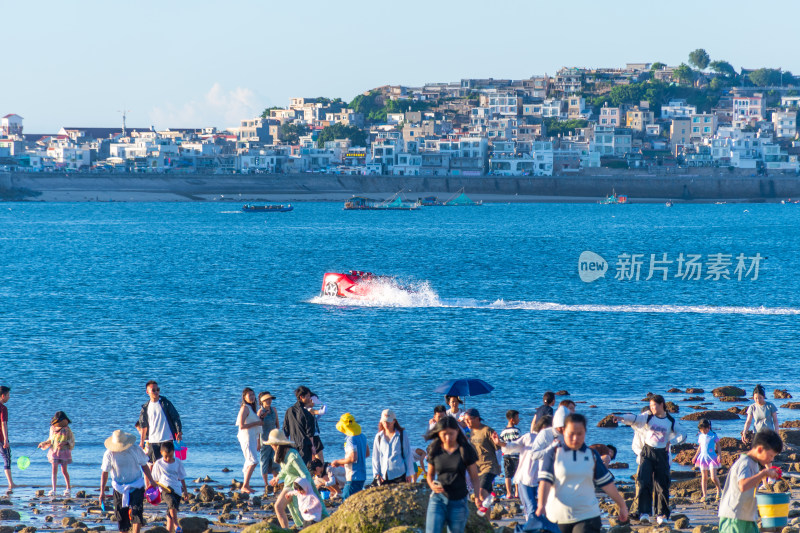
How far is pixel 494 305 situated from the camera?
50.5 metres

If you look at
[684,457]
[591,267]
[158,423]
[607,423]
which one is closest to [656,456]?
[684,457]

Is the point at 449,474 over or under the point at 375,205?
over

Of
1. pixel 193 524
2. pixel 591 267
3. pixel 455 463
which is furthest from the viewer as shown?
pixel 591 267

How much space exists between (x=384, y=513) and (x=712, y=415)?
1411cm

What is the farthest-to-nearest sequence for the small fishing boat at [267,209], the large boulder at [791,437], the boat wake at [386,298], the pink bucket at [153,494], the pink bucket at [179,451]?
1. the small fishing boat at [267,209]
2. the boat wake at [386,298]
3. the large boulder at [791,437]
4. the pink bucket at [179,451]
5. the pink bucket at [153,494]

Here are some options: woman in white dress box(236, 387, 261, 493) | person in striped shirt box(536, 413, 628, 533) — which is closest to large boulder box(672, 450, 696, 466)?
woman in white dress box(236, 387, 261, 493)

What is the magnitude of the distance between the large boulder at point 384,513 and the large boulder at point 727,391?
54.0 ft

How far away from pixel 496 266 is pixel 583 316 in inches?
1292

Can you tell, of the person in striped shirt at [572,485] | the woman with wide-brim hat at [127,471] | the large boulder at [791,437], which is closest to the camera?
the person in striped shirt at [572,485]

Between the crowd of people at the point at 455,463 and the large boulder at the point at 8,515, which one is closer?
the crowd of people at the point at 455,463

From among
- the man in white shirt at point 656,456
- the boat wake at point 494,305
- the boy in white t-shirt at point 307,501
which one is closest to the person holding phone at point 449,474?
the boy in white t-shirt at point 307,501

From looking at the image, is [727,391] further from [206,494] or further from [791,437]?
[206,494]

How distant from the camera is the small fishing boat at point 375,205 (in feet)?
612

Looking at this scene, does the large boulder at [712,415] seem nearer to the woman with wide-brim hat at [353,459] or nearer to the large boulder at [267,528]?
the woman with wide-brim hat at [353,459]
